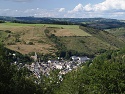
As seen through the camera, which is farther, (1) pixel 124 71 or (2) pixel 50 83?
(2) pixel 50 83

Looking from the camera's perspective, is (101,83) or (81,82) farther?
(81,82)

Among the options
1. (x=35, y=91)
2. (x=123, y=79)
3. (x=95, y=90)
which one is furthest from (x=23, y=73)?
(x=123, y=79)

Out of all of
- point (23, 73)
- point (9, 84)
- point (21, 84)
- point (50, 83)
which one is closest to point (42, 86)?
point (50, 83)

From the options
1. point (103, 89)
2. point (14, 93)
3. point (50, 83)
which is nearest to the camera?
point (14, 93)

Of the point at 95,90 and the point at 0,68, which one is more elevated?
the point at 0,68

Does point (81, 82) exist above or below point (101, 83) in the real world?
below

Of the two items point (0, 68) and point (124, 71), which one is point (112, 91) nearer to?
point (124, 71)

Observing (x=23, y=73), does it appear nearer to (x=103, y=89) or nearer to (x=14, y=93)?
(x=14, y=93)

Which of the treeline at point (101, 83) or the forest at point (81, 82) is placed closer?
the forest at point (81, 82)

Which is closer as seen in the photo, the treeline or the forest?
the forest

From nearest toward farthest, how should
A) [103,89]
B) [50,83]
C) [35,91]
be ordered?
[103,89] < [35,91] < [50,83]
